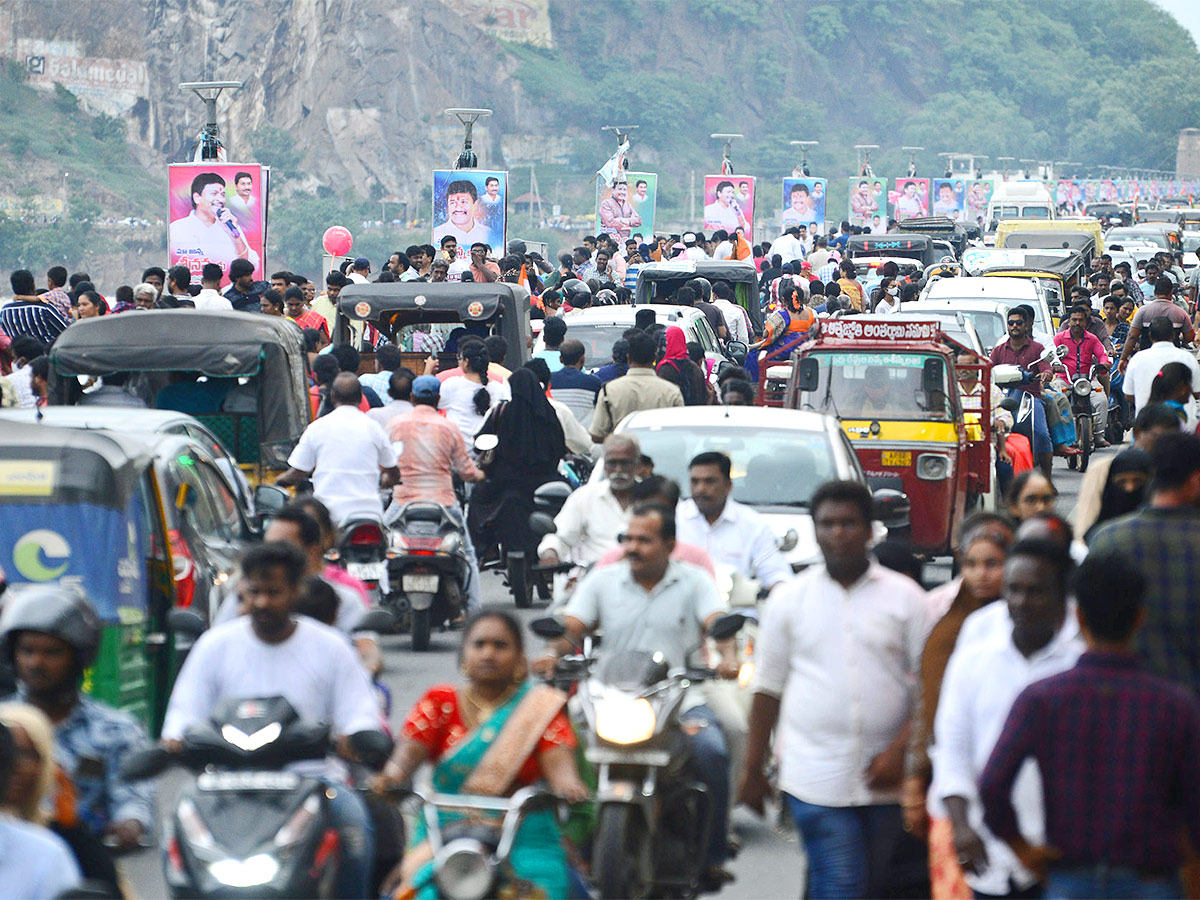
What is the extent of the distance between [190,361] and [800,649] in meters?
7.82

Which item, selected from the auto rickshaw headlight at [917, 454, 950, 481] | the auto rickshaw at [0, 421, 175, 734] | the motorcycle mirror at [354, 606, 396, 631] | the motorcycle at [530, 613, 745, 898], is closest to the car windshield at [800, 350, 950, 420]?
the auto rickshaw headlight at [917, 454, 950, 481]

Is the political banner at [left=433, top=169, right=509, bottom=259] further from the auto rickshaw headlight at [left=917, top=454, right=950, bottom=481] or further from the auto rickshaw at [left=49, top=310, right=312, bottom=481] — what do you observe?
the auto rickshaw headlight at [left=917, top=454, right=950, bottom=481]

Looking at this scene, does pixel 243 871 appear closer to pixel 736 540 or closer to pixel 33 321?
pixel 736 540

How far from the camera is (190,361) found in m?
12.7

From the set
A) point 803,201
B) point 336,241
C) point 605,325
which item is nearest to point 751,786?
point 605,325

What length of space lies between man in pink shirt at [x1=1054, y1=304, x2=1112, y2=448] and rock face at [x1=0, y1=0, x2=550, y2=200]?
76175mm

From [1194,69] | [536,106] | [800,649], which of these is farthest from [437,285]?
[1194,69]

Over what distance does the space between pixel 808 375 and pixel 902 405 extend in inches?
27.9

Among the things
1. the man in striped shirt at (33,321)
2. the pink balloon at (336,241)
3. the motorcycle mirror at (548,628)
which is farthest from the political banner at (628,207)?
the motorcycle mirror at (548,628)

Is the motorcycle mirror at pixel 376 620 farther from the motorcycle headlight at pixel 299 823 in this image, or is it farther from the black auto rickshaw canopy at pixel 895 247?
the black auto rickshaw canopy at pixel 895 247

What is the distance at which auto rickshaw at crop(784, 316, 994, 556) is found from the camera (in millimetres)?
13414

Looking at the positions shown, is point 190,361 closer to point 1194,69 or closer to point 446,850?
point 446,850

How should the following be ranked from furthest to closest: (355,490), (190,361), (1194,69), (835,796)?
(1194,69) < (190,361) < (355,490) < (835,796)

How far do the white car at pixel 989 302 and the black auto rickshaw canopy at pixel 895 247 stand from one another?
16.9 m
